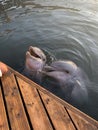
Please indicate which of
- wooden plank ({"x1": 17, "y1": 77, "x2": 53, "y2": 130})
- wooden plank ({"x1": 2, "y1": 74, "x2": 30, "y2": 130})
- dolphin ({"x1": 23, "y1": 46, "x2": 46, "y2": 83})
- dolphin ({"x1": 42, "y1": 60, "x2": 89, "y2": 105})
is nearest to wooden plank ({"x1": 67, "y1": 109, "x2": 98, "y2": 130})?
wooden plank ({"x1": 17, "y1": 77, "x2": 53, "y2": 130})

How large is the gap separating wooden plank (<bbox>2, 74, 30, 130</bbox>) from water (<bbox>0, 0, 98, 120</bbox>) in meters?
1.53

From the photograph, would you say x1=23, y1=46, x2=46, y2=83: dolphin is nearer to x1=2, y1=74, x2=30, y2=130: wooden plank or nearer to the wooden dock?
x1=2, y1=74, x2=30, y2=130: wooden plank

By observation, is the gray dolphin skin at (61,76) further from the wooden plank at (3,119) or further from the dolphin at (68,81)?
the wooden plank at (3,119)

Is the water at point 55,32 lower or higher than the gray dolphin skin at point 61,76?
lower

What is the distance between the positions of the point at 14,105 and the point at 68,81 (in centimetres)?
176

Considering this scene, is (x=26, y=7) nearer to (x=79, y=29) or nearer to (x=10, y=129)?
(x=79, y=29)

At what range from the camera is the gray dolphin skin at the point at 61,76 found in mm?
5625

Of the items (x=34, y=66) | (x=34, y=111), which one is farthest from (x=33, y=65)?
(x=34, y=111)

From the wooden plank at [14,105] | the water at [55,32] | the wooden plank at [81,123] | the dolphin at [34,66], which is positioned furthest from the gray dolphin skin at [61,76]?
the wooden plank at [81,123]

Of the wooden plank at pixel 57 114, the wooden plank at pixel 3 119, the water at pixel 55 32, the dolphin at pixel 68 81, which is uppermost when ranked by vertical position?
the wooden plank at pixel 3 119

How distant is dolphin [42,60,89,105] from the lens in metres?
5.58

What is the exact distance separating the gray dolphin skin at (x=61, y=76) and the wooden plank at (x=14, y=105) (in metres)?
0.96

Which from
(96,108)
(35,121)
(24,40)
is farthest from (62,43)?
(35,121)

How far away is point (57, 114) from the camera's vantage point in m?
4.22
